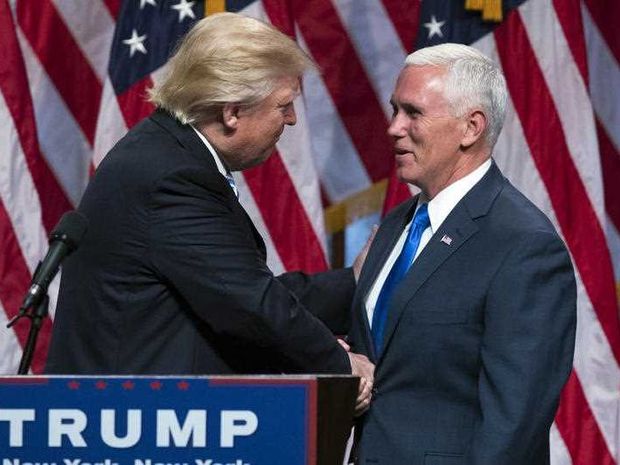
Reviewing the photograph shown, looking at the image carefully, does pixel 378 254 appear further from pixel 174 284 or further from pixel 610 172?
pixel 610 172

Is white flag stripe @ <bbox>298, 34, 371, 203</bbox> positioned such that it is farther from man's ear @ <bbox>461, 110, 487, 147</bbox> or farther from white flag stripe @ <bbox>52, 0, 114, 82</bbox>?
man's ear @ <bbox>461, 110, 487, 147</bbox>

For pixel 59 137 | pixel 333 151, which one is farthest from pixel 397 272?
pixel 59 137

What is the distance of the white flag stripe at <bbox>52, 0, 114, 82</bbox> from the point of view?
4.80 metres

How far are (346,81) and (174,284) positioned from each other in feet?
7.85

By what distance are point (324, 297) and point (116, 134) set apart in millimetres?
1497

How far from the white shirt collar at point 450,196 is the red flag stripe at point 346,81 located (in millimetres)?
2204

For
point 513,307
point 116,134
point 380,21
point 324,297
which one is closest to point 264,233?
point 116,134

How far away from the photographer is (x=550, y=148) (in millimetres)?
4379

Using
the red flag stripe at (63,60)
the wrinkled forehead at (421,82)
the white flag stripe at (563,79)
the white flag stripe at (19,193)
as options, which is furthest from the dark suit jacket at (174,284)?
the red flag stripe at (63,60)

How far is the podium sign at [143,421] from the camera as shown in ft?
7.14

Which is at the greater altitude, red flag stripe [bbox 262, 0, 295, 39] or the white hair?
red flag stripe [bbox 262, 0, 295, 39]

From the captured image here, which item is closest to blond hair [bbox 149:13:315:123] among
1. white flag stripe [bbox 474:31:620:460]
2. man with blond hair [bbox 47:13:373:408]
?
man with blond hair [bbox 47:13:373:408]

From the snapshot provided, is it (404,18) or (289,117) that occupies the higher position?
(404,18)

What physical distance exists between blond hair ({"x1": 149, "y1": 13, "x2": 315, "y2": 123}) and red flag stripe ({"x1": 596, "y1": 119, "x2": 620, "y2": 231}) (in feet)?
7.61
